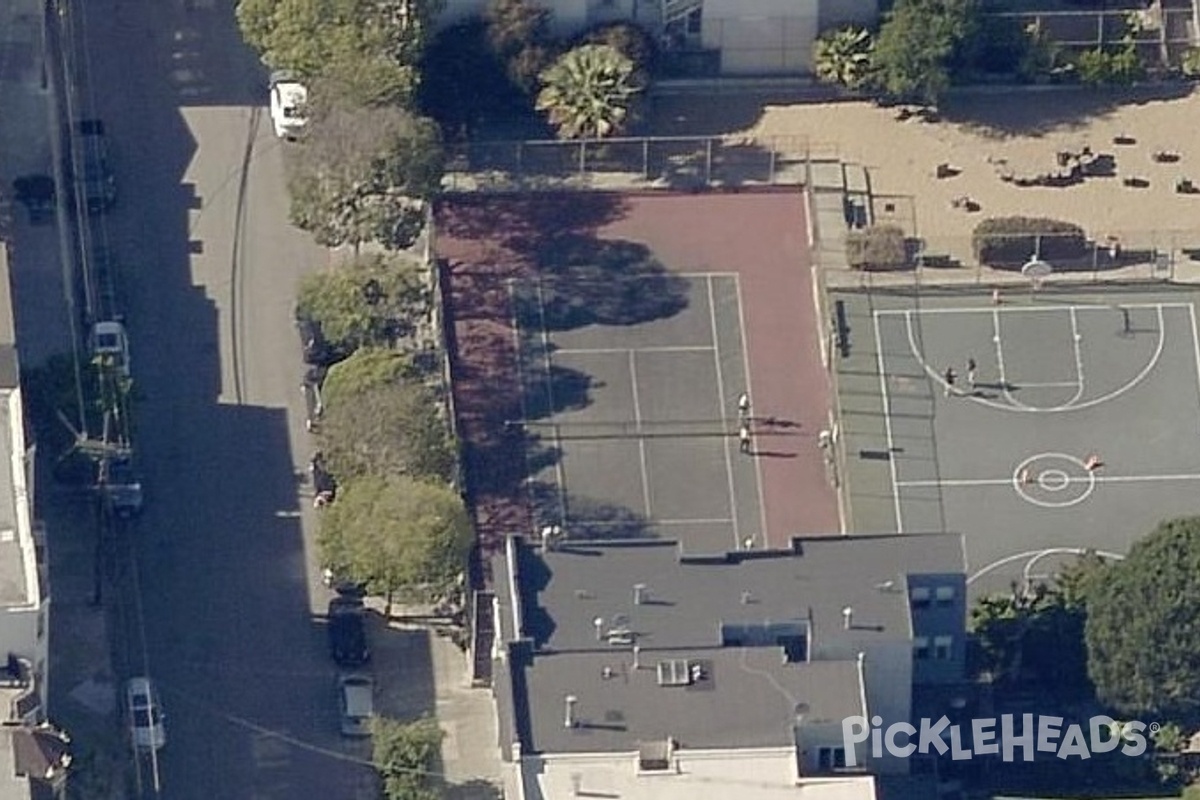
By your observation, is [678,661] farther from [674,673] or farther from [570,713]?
[570,713]

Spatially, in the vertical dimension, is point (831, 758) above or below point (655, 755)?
below

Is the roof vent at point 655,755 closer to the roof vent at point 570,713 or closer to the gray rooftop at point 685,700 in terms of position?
the gray rooftop at point 685,700

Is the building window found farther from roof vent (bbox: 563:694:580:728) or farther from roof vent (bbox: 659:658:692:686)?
roof vent (bbox: 563:694:580:728)

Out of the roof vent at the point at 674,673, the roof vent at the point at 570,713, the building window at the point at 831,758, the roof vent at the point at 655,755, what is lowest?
the building window at the point at 831,758

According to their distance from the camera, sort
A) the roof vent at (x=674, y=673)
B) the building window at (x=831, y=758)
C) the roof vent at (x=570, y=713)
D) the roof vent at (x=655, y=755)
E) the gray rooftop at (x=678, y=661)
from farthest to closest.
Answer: the building window at (x=831, y=758) < the roof vent at (x=674, y=673) < the gray rooftop at (x=678, y=661) < the roof vent at (x=570, y=713) < the roof vent at (x=655, y=755)

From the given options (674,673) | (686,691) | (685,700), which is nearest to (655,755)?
(685,700)

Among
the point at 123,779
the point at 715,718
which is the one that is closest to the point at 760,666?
the point at 715,718

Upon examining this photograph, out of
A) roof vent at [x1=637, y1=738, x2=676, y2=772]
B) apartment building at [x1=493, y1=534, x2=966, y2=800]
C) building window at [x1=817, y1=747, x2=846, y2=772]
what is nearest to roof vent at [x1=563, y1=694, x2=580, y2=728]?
apartment building at [x1=493, y1=534, x2=966, y2=800]

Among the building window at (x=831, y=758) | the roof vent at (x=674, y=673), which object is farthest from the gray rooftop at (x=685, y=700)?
the building window at (x=831, y=758)
